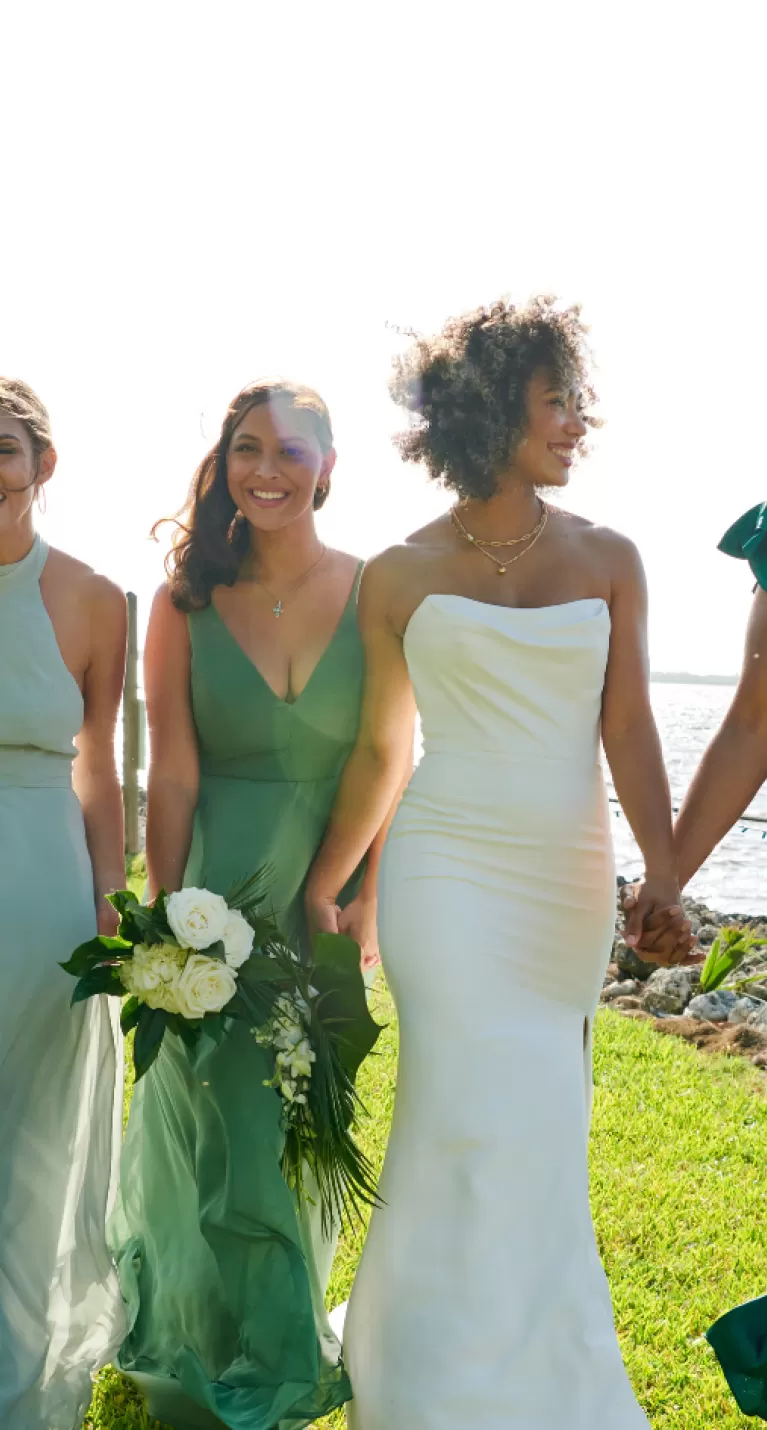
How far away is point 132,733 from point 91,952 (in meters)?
10.5

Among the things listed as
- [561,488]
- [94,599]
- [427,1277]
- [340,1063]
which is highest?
[561,488]

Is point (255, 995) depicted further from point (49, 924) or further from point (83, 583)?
point (83, 583)

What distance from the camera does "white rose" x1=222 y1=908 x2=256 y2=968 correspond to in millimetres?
3434

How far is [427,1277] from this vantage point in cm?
348

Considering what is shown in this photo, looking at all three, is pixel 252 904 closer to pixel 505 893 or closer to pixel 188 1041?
pixel 188 1041

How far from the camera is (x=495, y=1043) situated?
11.6 feet

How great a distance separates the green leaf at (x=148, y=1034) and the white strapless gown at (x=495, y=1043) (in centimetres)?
63

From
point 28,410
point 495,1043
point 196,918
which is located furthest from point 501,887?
point 28,410

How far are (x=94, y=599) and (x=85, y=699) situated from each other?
0.30 meters

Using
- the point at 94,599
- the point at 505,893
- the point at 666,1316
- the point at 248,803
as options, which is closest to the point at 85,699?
the point at 94,599

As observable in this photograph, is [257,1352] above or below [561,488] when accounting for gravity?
below

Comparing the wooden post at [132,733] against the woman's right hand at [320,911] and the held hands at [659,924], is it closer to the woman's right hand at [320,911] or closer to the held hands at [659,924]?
the woman's right hand at [320,911]

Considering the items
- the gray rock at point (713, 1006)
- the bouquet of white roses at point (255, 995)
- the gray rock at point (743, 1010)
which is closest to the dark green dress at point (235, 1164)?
the bouquet of white roses at point (255, 995)

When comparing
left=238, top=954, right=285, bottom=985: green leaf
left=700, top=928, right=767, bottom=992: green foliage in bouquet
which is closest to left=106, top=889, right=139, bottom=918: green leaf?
left=238, top=954, right=285, bottom=985: green leaf
